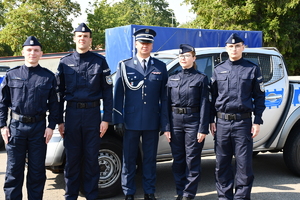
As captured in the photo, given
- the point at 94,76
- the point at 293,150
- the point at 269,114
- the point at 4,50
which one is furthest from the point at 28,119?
the point at 4,50

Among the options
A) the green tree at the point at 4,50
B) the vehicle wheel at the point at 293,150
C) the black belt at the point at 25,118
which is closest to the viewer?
the black belt at the point at 25,118

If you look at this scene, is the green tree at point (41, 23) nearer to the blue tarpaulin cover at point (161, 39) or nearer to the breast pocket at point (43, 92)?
the blue tarpaulin cover at point (161, 39)

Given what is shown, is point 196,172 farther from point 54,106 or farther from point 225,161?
point 54,106

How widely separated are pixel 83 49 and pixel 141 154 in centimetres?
148

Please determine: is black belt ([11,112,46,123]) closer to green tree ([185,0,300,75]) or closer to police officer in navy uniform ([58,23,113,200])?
police officer in navy uniform ([58,23,113,200])

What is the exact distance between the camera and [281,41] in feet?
60.5

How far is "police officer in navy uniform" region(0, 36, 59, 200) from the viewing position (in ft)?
13.0

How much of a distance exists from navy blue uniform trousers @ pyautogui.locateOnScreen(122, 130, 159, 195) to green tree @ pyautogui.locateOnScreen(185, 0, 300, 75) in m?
14.6

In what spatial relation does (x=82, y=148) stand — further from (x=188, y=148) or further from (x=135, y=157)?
(x=188, y=148)

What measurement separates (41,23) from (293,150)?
80.9 feet

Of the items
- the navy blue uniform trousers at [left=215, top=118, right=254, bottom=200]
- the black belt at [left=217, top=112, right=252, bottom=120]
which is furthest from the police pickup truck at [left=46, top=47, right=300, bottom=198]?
the black belt at [left=217, top=112, right=252, bottom=120]

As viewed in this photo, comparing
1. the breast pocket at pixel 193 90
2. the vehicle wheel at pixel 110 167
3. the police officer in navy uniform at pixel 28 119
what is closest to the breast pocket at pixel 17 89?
the police officer in navy uniform at pixel 28 119

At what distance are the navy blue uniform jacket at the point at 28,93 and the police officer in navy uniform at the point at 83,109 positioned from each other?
0.18m

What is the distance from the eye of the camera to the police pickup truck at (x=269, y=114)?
4.78m
